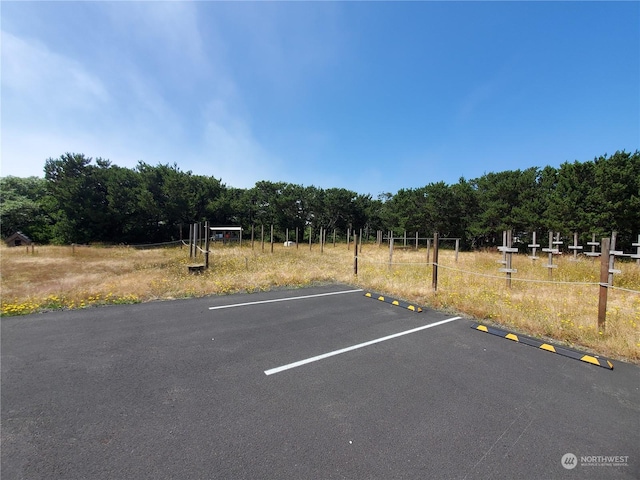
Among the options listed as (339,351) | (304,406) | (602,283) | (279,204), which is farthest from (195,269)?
(279,204)

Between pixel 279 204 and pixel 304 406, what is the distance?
3791 centimetres

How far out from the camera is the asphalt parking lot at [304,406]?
2109mm

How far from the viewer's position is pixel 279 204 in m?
39.7

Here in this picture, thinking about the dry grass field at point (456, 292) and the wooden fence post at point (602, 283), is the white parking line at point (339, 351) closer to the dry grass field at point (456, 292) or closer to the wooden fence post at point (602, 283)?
the dry grass field at point (456, 292)

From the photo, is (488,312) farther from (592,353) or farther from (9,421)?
(9,421)

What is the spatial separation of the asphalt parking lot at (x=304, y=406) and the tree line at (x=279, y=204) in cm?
2163

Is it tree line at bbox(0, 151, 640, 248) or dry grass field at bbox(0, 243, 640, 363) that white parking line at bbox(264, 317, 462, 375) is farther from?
tree line at bbox(0, 151, 640, 248)

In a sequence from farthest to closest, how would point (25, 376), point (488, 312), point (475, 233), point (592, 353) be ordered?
point (475, 233) → point (488, 312) → point (592, 353) → point (25, 376)

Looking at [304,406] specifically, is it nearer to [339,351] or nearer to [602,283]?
[339,351]

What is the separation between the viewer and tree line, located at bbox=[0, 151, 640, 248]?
20.4 meters

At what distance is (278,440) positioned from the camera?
2.34 m

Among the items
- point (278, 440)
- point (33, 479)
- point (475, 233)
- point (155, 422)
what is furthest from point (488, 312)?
point (475, 233)

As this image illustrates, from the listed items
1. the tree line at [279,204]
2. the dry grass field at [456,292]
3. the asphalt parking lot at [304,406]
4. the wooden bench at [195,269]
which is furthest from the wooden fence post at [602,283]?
the tree line at [279,204]

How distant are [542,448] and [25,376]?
5504 mm
